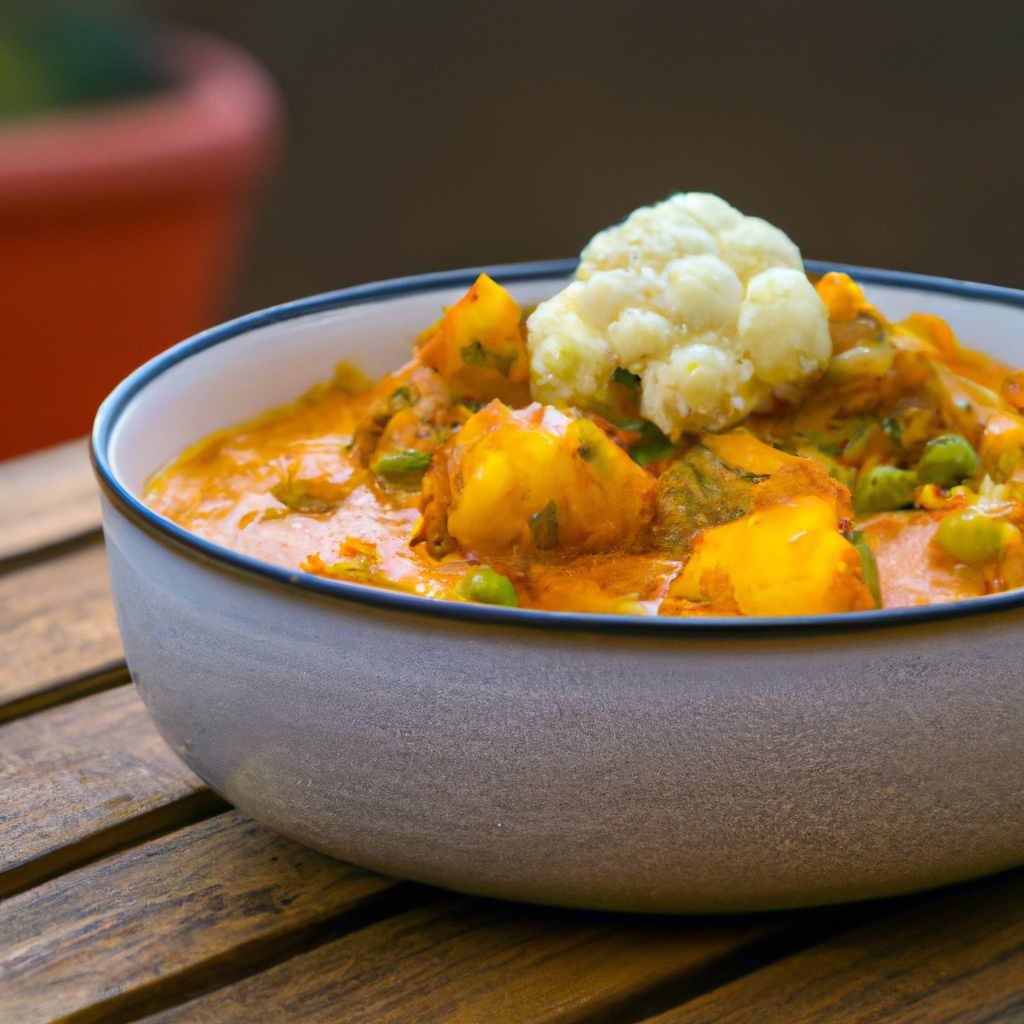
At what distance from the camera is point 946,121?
182 inches

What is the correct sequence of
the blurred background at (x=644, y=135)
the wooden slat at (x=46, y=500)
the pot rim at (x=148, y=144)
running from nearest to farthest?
1. the wooden slat at (x=46, y=500)
2. the pot rim at (x=148, y=144)
3. the blurred background at (x=644, y=135)

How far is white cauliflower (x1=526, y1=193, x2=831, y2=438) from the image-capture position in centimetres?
100

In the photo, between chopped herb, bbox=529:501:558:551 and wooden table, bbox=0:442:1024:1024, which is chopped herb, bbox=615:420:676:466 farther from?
wooden table, bbox=0:442:1024:1024

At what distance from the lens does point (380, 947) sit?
2.72 feet

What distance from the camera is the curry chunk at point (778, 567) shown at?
788mm

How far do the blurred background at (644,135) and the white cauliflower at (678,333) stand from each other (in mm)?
3488

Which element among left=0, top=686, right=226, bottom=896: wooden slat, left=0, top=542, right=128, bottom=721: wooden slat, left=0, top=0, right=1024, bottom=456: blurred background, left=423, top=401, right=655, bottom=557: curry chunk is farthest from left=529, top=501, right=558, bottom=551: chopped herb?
left=0, top=0, right=1024, bottom=456: blurred background

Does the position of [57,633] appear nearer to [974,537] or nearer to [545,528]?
[545,528]

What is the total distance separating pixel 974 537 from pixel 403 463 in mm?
455

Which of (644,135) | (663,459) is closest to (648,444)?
(663,459)

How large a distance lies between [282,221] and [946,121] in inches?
93.9

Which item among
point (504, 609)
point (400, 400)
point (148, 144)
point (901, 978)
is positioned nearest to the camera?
point (504, 609)

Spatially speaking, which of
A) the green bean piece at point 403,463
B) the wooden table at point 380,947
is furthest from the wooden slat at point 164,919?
the green bean piece at point 403,463

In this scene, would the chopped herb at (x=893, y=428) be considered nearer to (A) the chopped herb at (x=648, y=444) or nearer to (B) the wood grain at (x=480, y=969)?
(A) the chopped herb at (x=648, y=444)
